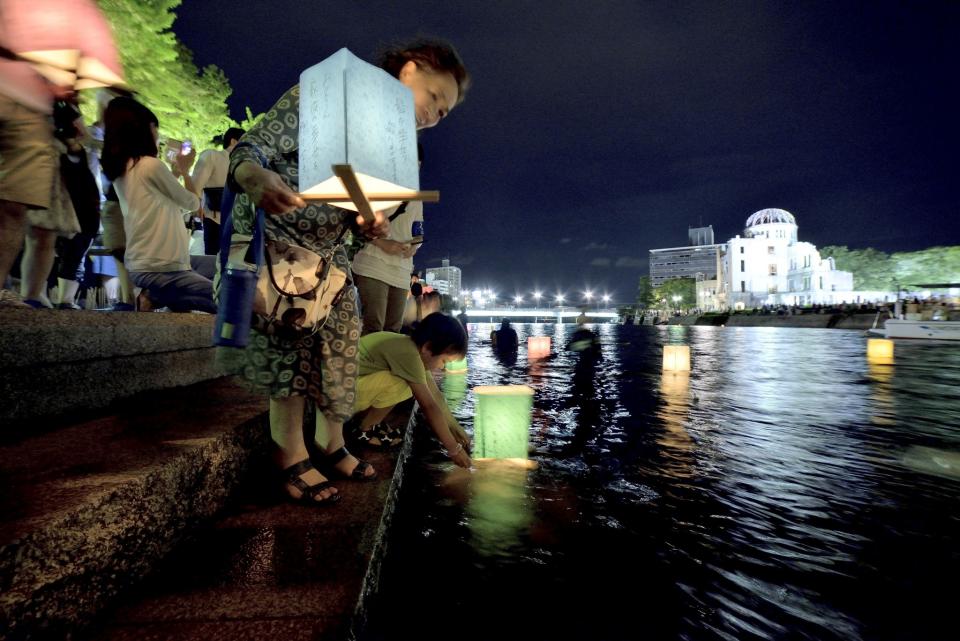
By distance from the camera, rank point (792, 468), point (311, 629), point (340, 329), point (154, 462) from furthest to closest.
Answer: point (792, 468), point (340, 329), point (154, 462), point (311, 629)

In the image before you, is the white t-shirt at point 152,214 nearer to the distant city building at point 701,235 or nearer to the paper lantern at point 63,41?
the paper lantern at point 63,41

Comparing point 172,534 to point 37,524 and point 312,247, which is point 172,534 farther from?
point 312,247

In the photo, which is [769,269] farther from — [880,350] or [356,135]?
[356,135]

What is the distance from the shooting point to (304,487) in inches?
82.7

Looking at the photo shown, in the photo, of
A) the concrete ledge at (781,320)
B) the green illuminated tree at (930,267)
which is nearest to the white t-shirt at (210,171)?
the concrete ledge at (781,320)

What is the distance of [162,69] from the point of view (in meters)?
10.5

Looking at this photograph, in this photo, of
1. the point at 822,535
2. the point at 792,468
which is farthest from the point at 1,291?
the point at 792,468

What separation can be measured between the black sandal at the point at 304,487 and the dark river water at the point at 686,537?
414 millimetres

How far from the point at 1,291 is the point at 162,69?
1035 cm

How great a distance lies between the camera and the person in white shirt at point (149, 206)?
3.49 m

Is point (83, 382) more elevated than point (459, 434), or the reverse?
point (83, 382)

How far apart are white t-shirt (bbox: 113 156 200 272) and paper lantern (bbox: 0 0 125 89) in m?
0.73

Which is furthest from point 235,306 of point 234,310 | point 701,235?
point 701,235

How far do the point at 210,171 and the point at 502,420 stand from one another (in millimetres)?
4538
